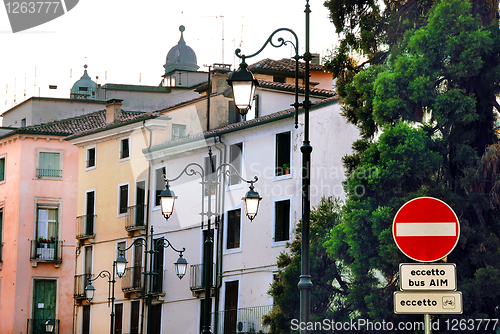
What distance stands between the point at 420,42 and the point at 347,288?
6405 millimetres

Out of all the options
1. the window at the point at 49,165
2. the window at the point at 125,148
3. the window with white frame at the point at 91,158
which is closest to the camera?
the window at the point at 125,148

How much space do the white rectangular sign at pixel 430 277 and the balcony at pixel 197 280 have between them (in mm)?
28063

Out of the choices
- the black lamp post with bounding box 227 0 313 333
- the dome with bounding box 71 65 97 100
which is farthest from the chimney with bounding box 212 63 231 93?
the black lamp post with bounding box 227 0 313 333

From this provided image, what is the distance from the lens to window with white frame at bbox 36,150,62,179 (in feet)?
163

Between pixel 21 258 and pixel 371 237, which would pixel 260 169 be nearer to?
pixel 371 237

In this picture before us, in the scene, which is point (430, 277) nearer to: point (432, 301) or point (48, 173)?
point (432, 301)

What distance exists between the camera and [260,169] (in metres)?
35.1

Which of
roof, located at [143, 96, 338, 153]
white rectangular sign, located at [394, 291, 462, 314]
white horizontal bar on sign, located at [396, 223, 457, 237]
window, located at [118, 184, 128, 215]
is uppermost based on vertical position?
roof, located at [143, 96, 338, 153]

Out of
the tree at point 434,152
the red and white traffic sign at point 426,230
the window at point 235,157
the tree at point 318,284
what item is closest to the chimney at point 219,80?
the window at point 235,157

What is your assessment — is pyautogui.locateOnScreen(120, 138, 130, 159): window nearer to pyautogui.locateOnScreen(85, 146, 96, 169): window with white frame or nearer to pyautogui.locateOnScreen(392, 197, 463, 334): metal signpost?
pyautogui.locateOnScreen(85, 146, 96, 169): window with white frame

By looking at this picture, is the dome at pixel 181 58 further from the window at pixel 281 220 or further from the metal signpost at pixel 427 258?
the metal signpost at pixel 427 258

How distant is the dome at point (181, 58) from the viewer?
64.9m

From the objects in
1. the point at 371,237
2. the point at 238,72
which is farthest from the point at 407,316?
the point at 238,72

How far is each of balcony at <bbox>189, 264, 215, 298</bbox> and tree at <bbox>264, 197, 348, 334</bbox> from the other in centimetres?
1121
